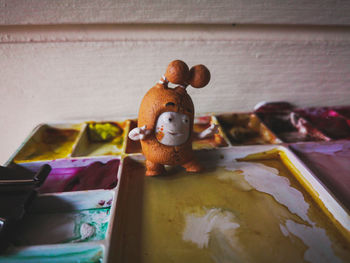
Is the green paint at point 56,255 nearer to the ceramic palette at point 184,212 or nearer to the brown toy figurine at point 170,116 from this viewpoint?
the ceramic palette at point 184,212

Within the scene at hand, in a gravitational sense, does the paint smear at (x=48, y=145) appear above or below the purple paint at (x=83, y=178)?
above

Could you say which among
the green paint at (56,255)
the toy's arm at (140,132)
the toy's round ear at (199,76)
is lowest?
the green paint at (56,255)

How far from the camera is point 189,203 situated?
907 millimetres

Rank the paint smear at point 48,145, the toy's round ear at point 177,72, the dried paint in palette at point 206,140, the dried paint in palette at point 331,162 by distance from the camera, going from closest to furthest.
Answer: the toy's round ear at point 177,72, the dried paint in palette at point 331,162, the paint smear at point 48,145, the dried paint in palette at point 206,140

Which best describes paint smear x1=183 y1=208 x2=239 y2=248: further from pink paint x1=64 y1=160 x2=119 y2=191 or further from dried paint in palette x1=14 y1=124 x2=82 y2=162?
dried paint in palette x1=14 y1=124 x2=82 y2=162

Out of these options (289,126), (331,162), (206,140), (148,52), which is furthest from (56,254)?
(289,126)

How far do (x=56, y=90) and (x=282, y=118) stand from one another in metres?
1.67

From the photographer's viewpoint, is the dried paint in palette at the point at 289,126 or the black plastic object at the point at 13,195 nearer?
the black plastic object at the point at 13,195

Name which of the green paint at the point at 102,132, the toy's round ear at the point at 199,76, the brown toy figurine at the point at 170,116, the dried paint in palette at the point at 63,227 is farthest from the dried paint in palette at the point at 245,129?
the dried paint in palette at the point at 63,227

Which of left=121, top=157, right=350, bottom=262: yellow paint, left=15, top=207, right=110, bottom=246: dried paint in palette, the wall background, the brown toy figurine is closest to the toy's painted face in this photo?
the brown toy figurine

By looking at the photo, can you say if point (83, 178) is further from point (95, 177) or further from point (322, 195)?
point (322, 195)

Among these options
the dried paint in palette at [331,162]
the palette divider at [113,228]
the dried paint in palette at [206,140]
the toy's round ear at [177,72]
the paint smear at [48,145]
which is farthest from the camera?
the dried paint in palette at [206,140]

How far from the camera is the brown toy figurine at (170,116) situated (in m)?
0.83

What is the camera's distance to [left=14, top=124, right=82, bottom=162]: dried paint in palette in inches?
47.4
